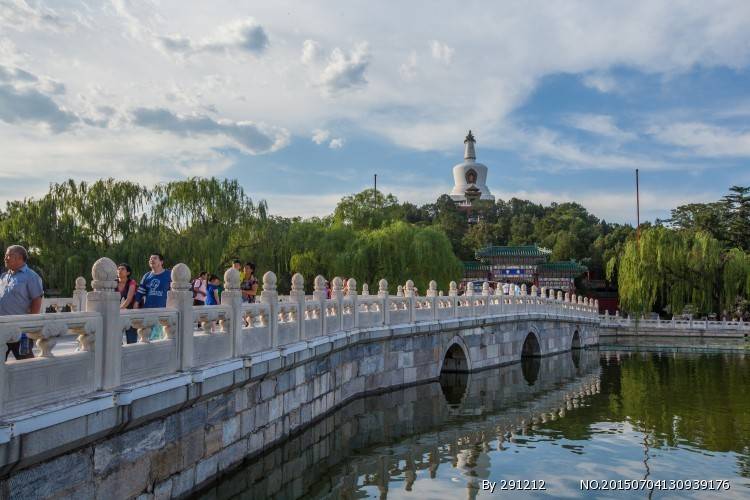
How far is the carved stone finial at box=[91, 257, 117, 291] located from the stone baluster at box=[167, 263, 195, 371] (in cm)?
105

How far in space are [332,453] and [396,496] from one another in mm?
1813

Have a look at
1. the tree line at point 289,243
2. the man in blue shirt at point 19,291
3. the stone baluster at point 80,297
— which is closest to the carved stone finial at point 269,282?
the man in blue shirt at point 19,291

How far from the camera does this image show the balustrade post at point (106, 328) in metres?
4.93

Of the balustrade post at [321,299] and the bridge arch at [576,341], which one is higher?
the balustrade post at [321,299]

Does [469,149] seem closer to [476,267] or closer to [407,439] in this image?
[476,267]

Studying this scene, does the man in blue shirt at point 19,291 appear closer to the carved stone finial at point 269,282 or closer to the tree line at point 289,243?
the carved stone finial at point 269,282

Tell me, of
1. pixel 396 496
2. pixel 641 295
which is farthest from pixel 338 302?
pixel 641 295

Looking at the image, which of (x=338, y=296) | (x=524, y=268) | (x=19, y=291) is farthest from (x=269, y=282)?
(x=524, y=268)

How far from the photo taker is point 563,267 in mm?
40094

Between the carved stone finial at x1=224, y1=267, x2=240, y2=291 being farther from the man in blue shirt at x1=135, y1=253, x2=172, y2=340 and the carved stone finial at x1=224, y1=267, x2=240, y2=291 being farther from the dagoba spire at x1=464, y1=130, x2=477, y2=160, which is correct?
the dagoba spire at x1=464, y1=130, x2=477, y2=160

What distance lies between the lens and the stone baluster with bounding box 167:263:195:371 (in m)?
6.12

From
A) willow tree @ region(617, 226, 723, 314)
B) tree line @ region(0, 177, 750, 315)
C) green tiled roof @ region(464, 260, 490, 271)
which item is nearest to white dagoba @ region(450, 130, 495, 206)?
green tiled roof @ region(464, 260, 490, 271)

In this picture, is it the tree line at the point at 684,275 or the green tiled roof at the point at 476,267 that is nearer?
the tree line at the point at 684,275

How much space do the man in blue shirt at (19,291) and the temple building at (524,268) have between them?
36.4 metres
